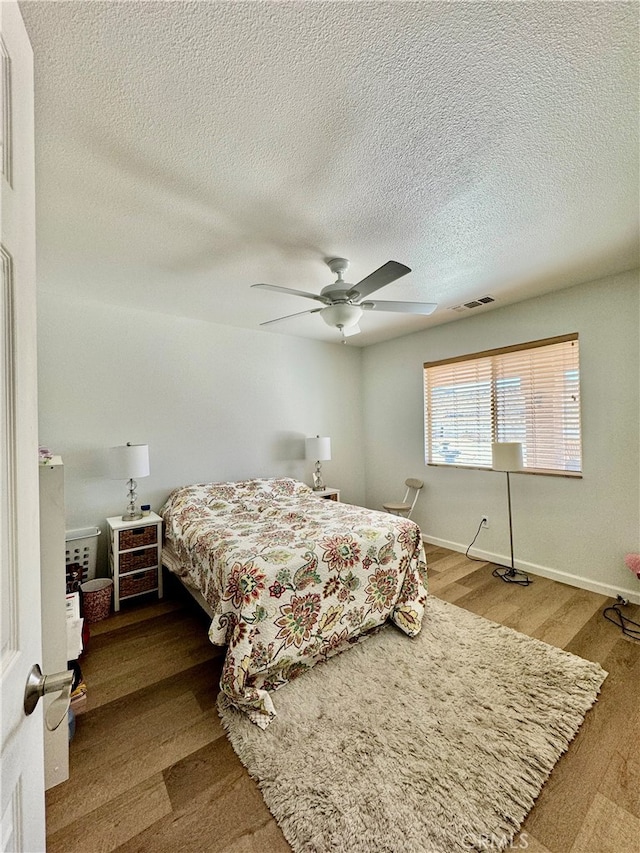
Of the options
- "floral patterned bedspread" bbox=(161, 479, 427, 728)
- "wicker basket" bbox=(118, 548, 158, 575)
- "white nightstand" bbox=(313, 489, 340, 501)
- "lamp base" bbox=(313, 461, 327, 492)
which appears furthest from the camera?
"lamp base" bbox=(313, 461, 327, 492)

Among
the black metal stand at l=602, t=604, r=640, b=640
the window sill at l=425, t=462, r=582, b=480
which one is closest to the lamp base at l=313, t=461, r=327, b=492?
the window sill at l=425, t=462, r=582, b=480

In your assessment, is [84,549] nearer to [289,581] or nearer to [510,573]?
[289,581]

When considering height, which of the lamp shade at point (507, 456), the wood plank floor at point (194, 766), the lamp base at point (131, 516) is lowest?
the wood plank floor at point (194, 766)

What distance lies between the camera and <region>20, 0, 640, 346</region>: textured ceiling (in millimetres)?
1013

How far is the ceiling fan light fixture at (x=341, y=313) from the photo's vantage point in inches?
87.8

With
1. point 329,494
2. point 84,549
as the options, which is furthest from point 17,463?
point 329,494

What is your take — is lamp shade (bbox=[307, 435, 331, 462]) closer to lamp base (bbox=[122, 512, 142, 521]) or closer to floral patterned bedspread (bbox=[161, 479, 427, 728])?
floral patterned bedspread (bbox=[161, 479, 427, 728])

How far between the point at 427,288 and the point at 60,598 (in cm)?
307

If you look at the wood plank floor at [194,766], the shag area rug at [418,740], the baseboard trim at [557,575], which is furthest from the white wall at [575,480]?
the shag area rug at [418,740]

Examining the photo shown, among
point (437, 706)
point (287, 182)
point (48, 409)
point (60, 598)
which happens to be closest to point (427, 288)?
point (287, 182)

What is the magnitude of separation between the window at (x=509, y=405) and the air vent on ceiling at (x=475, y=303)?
0.49 m

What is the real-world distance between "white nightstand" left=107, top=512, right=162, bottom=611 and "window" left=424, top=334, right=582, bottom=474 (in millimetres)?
3043

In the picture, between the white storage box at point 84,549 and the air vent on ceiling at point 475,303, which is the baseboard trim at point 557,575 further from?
the white storage box at point 84,549

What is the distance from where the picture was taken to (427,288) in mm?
2873
